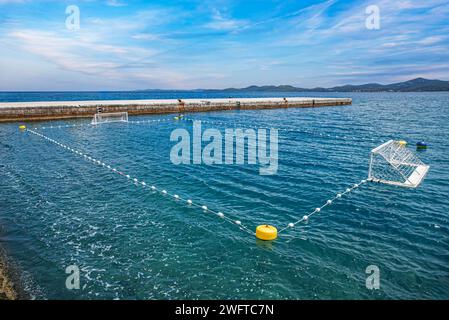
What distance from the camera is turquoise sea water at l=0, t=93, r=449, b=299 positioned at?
11656 mm

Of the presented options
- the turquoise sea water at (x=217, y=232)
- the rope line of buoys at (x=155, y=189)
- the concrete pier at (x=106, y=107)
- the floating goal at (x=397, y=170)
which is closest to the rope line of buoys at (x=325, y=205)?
the turquoise sea water at (x=217, y=232)

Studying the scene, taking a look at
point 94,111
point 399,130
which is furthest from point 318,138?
point 94,111

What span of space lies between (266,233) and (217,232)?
9.30 feet

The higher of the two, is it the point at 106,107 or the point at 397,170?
the point at 106,107

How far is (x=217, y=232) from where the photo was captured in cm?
1590

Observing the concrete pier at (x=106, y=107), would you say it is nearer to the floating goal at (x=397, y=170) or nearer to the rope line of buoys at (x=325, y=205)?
the floating goal at (x=397, y=170)

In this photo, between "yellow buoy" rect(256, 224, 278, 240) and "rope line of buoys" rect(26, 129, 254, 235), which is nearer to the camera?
"yellow buoy" rect(256, 224, 278, 240)

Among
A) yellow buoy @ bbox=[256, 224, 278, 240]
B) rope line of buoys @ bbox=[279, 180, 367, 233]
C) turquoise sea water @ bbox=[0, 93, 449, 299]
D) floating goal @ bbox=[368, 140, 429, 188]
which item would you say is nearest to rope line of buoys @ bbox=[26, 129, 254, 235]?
turquoise sea water @ bbox=[0, 93, 449, 299]

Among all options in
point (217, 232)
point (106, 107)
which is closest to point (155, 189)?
point (217, 232)

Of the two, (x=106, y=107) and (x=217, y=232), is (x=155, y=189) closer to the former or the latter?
(x=217, y=232)

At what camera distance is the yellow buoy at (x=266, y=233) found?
14.9 meters

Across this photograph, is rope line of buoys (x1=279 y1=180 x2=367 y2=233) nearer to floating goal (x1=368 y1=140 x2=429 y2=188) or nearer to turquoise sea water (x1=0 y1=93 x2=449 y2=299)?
turquoise sea water (x1=0 y1=93 x2=449 y2=299)

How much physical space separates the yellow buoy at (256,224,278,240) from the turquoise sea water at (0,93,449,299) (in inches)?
17.1
